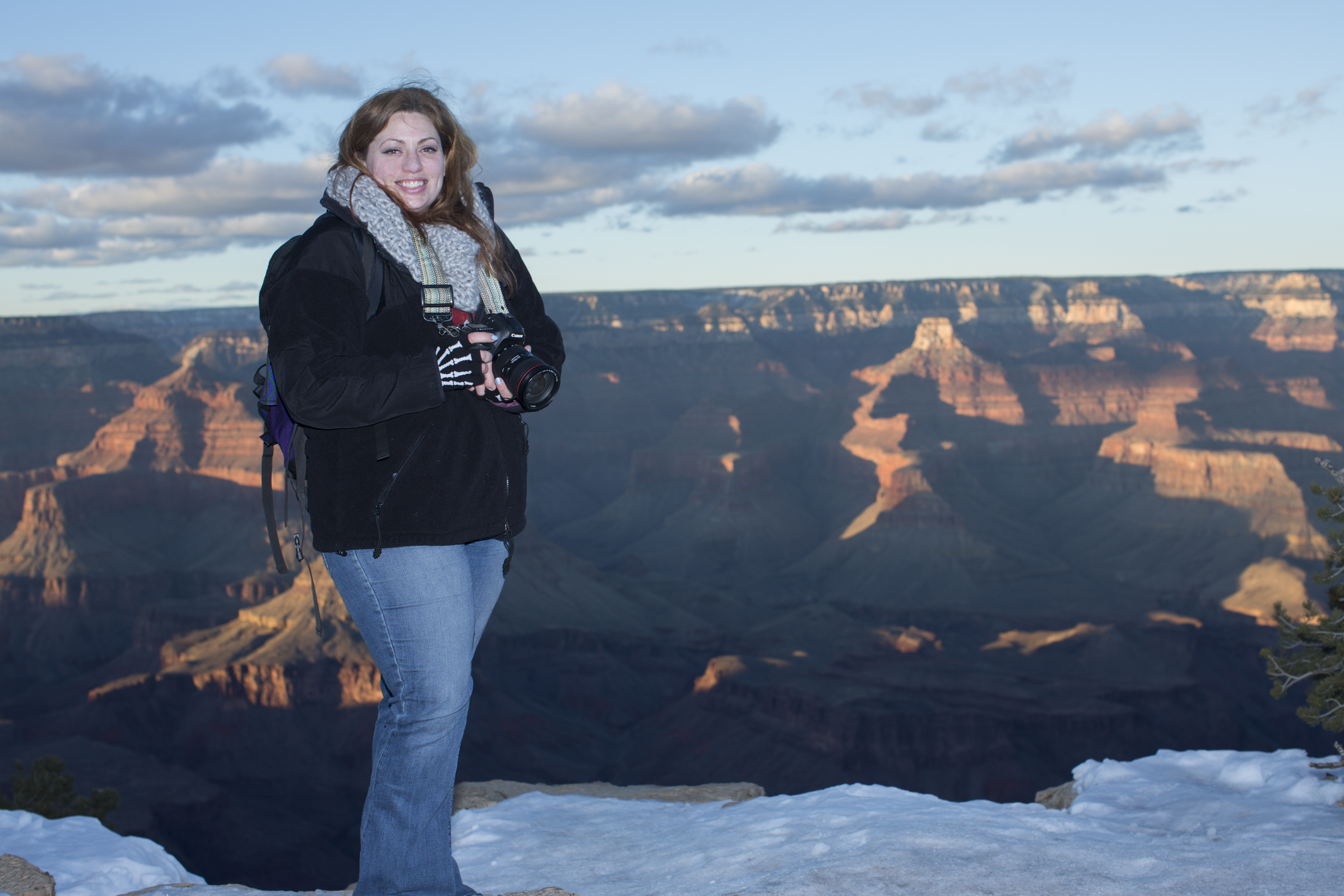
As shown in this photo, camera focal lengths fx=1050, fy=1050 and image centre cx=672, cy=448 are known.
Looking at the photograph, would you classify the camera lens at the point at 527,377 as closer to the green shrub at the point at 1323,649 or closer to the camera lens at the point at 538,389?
the camera lens at the point at 538,389

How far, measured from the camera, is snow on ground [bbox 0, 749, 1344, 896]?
5551mm

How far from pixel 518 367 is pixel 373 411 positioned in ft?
1.91

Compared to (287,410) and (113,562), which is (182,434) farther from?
(287,410)

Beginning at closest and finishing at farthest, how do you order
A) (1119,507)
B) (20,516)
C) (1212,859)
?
(1212,859), (20,516), (1119,507)

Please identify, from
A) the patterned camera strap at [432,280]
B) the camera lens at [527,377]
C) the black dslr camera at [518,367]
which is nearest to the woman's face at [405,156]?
the patterned camera strap at [432,280]

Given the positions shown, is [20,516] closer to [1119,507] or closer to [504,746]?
[504,746]

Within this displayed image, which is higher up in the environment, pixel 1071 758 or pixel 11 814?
pixel 11 814

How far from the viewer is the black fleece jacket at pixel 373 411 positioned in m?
4.01

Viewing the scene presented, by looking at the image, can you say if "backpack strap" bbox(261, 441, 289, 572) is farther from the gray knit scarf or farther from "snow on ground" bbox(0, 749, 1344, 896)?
"snow on ground" bbox(0, 749, 1344, 896)

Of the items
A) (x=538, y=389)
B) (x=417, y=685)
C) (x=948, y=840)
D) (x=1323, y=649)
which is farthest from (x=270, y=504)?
(x=1323, y=649)

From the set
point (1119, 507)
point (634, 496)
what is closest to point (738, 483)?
point (634, 496)

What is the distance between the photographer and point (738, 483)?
126500 mm

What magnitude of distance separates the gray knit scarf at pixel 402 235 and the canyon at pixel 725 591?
32264 millimetres

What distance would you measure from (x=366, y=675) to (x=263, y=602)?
2045 cm
